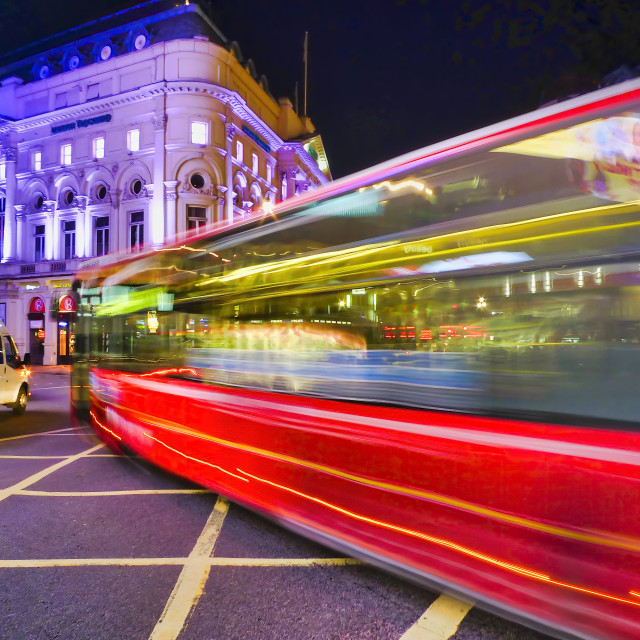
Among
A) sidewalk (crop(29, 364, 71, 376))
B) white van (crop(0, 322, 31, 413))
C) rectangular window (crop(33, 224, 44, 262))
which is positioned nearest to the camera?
white van (crop(0, 322, 31, 413))

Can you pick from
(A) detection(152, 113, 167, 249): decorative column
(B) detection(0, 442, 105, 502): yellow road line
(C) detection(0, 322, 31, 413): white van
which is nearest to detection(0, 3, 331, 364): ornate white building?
(A) detection(152, 113, 167, 249): decorative column

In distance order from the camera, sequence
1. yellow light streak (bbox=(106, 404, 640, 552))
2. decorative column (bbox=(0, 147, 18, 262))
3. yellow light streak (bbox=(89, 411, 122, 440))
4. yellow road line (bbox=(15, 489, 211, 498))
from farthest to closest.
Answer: decorative column (bbox=(0, 147, 18, 262)) → yellow light streak (bbox=(89, 411, 122, 440)) → yellow road line (bbox=(15, 489, 211, 498)) → yellow light streak (bbox=(106, 404, 640, 552))

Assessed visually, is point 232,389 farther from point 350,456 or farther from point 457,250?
point 457,250

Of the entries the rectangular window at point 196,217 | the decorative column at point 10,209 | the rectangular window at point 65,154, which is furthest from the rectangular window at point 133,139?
the decorative column at point 10,209

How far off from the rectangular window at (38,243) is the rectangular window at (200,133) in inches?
449

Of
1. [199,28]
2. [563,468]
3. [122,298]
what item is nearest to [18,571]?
[563,468]

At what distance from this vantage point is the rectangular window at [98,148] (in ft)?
95.6

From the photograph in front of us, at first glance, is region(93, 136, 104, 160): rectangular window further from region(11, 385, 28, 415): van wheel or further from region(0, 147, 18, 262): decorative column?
region(11, 385, 28, 415): van wheel

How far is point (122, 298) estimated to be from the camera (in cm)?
717

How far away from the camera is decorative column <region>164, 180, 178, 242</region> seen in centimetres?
2709

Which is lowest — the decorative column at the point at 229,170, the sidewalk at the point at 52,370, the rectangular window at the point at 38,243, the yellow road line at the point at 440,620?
the sidewalk at the point at 52,370

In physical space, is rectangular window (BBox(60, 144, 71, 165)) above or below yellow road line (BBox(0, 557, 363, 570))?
above

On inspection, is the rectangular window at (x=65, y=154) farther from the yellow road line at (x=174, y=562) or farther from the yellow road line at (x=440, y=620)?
the yellow road line at (x=440, y=620)

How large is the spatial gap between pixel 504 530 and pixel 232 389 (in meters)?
2.59
